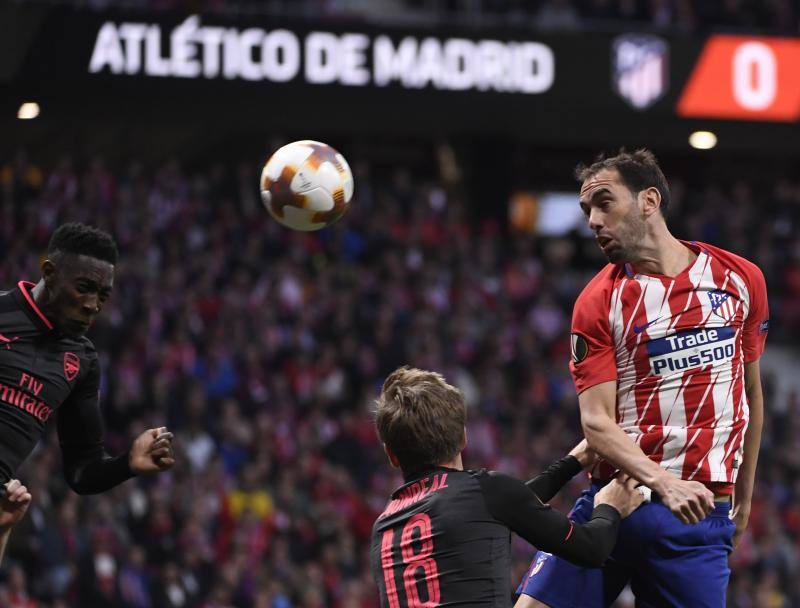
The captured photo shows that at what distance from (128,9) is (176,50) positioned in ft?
2.54

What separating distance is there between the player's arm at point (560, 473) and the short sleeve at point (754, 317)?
74 centimetres

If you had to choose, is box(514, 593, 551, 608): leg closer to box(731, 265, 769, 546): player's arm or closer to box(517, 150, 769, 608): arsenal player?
box(517, 150, 769, 608): arsenal player

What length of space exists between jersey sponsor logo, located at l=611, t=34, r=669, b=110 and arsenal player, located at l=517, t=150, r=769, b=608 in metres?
13.2

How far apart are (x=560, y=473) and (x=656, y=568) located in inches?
19.7

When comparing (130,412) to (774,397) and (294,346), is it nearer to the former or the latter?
(294,346)

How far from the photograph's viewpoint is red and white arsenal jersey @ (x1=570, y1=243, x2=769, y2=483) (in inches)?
185

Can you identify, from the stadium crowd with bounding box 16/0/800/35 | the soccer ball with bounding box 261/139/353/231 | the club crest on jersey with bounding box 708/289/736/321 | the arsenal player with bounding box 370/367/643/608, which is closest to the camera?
the arsenal player with bounding box 370/367/643/608

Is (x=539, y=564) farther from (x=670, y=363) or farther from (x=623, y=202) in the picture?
(x=623, y=202)

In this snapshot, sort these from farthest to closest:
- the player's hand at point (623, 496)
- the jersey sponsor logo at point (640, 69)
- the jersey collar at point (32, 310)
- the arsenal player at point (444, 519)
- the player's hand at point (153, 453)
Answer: the jersey sponsor logo at point (640, 69) < the jersey collar at point (32, 310) < the player's hand at point (153, 453) < the player's hand at point (623, 496) < the arsenal player at point (444, 519)

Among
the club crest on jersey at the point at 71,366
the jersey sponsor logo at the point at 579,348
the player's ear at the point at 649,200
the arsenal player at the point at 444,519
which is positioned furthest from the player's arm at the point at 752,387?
the club crest on jersey at the point at 71,366

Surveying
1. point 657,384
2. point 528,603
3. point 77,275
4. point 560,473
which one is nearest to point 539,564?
point 528,603

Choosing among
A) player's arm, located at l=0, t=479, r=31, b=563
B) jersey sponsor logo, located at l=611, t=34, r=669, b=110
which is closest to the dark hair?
player's arm, located at l=0, t=479, r=31, b=563

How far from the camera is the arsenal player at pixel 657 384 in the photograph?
4.69m

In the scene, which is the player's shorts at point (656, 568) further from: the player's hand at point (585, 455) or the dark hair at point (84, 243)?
the dark hair at point (84, 243)
